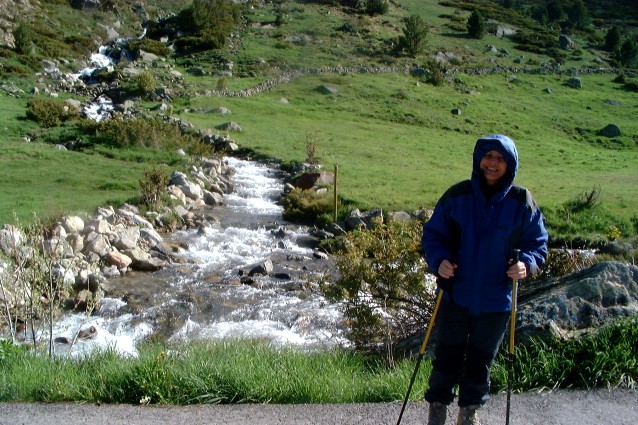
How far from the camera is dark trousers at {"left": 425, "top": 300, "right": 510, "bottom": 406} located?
15.6 ft

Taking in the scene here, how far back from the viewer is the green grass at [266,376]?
5.42 metres

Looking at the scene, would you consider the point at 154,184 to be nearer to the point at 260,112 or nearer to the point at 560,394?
the point at 560,394

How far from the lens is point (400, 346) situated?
8.37 m

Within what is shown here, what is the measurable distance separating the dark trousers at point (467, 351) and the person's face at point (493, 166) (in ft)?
3.36

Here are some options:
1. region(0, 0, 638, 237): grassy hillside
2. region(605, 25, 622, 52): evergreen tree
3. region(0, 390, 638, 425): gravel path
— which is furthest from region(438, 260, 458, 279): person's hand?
region(605, 25, 622, 52): evergreen tree

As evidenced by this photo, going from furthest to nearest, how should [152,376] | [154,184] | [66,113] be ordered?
[66,113], [154,184], [152,376]

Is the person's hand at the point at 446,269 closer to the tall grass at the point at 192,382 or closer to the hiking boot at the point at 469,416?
the hiking boot at the point at 469,416

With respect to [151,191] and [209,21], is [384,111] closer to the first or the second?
[209,21]

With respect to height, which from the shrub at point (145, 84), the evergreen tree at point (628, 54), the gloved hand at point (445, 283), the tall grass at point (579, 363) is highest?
the gloved hand at point (445, 283)

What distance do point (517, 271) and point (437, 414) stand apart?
130cm

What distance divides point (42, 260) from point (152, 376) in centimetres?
345

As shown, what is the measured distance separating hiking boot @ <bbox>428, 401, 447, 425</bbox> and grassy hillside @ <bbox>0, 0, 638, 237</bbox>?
45.8 ft

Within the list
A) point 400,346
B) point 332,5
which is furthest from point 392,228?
point 332,5

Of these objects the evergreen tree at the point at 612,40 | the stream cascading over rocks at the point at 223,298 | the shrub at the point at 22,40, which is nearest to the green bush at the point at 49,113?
the stream cascading over rocks at the point at 223,298
